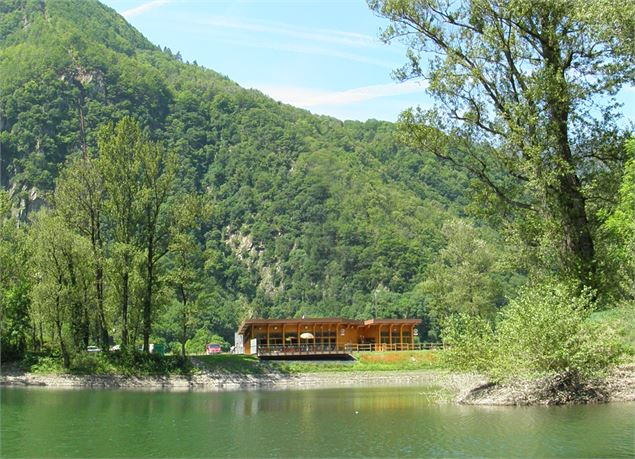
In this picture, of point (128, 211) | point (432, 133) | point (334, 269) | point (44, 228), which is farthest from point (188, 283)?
point (334, 269)

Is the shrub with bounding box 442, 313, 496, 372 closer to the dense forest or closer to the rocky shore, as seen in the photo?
the dense forest

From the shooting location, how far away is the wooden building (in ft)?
203

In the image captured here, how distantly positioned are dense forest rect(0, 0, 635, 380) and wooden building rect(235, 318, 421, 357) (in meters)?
5.31

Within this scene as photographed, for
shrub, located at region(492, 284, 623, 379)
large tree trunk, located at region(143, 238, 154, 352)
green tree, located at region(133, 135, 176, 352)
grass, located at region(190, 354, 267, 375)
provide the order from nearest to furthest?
shrub, located at region(492, 284, 623, 379) → green tree, located at region(133, 135, 176, 352) → large tree trunk, located at region(143, 238, 154, 352) → grass, located at region(190, 354, 267, 375)

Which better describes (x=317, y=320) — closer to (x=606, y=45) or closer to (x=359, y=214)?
(x=606, y=45)

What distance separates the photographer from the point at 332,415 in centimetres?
2248

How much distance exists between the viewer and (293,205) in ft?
487

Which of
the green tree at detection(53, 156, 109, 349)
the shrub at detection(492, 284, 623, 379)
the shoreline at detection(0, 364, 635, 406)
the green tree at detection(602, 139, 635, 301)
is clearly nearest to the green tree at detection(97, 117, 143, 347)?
the green tree at detection(53, 156, 109, 349)

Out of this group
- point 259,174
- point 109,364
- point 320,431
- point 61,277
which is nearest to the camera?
point 320,431

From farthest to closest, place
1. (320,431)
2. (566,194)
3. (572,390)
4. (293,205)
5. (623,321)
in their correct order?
(293,205)
(566,194)
(572,390)
(623,321)
(320,431)

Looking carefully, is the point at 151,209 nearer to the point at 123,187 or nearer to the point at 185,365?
the point at 123,187

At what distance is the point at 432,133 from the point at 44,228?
26.3 m

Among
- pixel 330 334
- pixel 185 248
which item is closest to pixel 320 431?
pixel 185 248

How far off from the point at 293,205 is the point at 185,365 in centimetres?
10371
